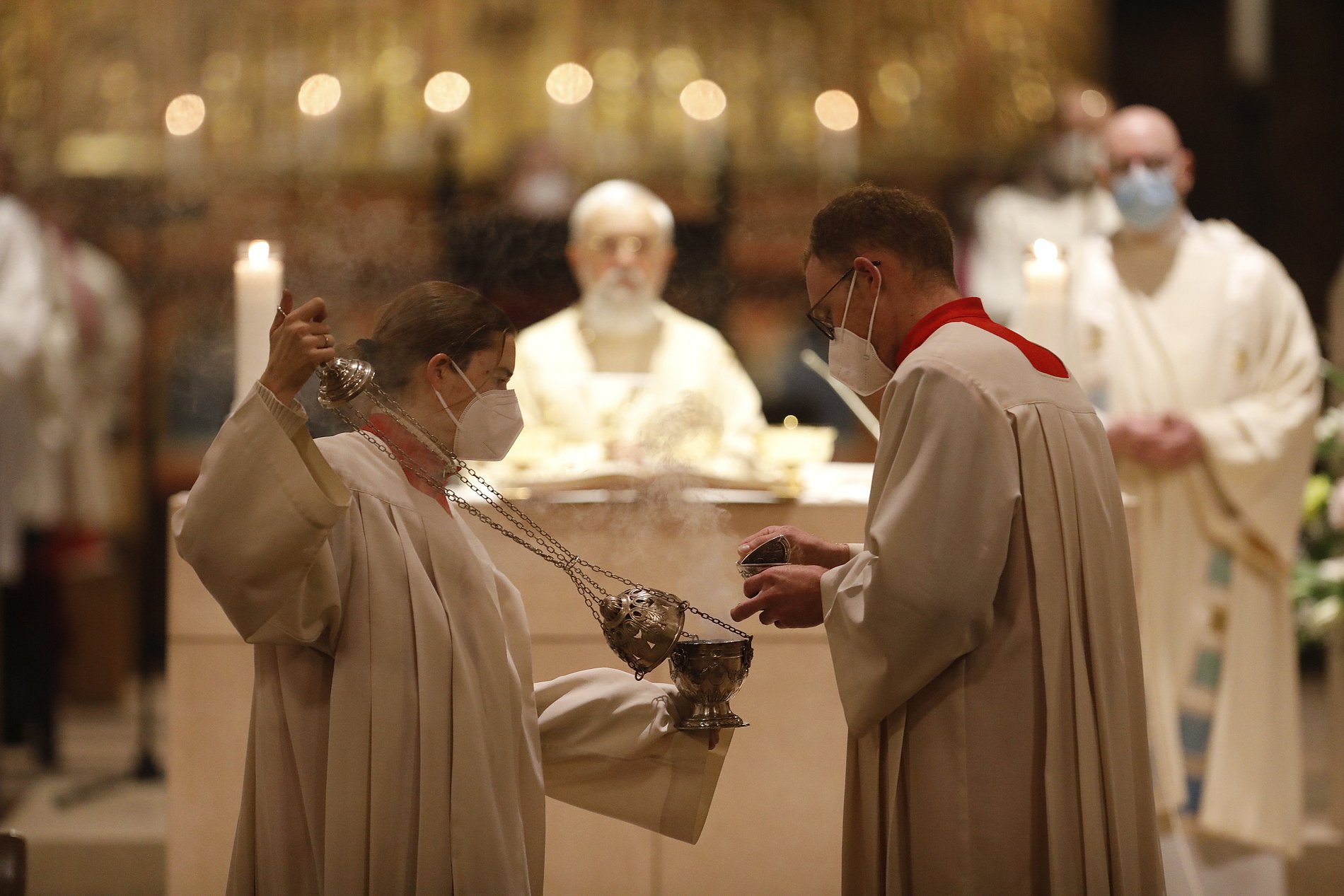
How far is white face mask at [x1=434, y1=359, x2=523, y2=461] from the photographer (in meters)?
2.45

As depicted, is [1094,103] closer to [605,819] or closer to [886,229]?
[605,819]

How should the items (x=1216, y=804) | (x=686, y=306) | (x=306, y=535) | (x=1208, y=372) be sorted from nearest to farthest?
(x=306, y=535) < (x=1216, y=804) < (x=1208, y=372) < (x=686, y=306)

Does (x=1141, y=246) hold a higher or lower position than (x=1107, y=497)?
higher

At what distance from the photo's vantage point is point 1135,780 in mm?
2451

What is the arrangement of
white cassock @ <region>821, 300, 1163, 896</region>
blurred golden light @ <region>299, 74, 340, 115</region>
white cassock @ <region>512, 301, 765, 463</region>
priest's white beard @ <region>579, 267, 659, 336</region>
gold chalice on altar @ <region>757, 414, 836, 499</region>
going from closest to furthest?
white cassock @ <region>821, 300, 1163, 896</region> → gold chalice on altar @ <region>757, 414, 836, 499</region> → white cassock @ <region>512, 301, 765, 463</region> → priest's white beard @ <region>579, 267, 659, 336</region> → blurred golden light @ <region>299, 74, 340, 115</region>

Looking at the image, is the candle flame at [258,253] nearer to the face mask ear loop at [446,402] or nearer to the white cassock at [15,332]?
the face mask ear loop at [446,402]

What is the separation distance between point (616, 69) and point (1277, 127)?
3.56 metres

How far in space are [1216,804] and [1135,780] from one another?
2.49m

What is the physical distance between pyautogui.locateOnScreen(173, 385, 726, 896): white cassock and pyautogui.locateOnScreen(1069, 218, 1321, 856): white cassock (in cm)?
288

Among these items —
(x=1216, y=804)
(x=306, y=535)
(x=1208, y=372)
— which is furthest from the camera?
(x=1208, y=372)

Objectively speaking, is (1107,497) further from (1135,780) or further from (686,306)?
(686,306)

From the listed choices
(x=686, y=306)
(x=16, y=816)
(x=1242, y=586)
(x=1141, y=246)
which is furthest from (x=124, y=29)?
(x=1242, y=586)

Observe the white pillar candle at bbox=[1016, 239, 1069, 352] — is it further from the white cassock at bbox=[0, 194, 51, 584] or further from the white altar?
the white cassock at bbox=[0, 194, 51, 584]

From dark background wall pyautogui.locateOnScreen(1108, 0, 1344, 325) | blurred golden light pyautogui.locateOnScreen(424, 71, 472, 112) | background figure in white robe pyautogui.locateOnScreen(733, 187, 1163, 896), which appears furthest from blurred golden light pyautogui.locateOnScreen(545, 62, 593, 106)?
background figure in white robe pyautogui.locateOnScreen(733, 187, 1163, 896)
